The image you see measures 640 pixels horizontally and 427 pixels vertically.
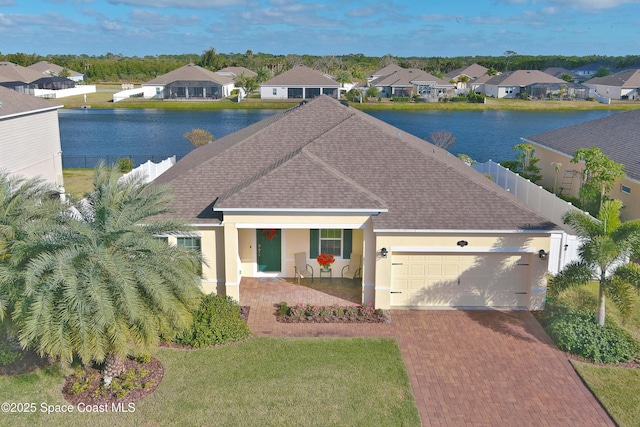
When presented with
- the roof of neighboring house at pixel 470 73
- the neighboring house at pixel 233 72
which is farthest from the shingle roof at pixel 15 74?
the roof of neighboring house at pixel 470 73

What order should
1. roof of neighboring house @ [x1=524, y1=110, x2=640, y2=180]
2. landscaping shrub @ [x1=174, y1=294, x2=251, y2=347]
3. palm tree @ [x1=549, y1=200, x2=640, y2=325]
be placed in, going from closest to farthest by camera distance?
palm tree @ [x1=549, y1=200, x2=640, y2=325] → landscaping shrub @ [x1=174, y1=294, x2=251, y2=347] → roof of neighboring house @ [x1=524, y1=110, x2=640, y2=180]

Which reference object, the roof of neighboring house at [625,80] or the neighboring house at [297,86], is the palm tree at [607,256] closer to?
the neighboring house at [297,86]

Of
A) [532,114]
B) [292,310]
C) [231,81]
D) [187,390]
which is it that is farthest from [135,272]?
[231,81]

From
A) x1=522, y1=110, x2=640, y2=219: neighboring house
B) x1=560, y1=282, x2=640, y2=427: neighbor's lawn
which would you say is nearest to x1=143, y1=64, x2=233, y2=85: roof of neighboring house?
x1=522, y1=110, x2=640, y2=219: neighboring house

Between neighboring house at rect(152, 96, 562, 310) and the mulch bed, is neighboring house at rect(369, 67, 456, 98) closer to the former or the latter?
neighboring house at rect(152, 96, 562, 310)

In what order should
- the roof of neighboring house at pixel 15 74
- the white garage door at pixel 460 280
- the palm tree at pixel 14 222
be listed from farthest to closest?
the roof of neighboring house at pixel 15 74, the white garage door at pixel 460 280, the palm tree at pixel 14 222

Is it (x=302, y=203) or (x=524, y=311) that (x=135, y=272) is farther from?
(x=524, y=311)

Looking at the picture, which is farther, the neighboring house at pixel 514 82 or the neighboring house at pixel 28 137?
the neighboring house at pixel 514 82

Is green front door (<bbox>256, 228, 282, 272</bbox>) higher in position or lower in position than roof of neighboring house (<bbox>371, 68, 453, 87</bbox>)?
lower
